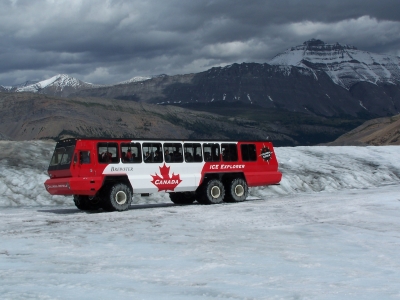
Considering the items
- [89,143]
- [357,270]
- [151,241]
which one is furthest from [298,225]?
[89,143]

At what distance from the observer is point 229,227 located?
17.2 m

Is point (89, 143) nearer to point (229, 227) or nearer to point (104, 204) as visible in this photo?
point (104, 204)

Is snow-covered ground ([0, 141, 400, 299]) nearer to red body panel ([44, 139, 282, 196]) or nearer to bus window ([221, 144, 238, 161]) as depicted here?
red body panel ([44, 139, 282, 196])

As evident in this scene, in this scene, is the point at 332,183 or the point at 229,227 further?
the point at 332,183

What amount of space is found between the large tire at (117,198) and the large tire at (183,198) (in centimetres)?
448

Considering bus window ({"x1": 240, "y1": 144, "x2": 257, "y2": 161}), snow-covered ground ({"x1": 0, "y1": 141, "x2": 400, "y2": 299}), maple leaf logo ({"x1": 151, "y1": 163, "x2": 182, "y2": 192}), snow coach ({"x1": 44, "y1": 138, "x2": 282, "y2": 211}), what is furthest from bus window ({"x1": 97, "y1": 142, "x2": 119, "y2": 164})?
bus window ({"x1": 240, "y1": 144, "x2": 257, "y2": 161})

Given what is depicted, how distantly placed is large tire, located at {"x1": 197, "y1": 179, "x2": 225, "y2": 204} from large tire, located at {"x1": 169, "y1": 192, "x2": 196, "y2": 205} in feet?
3.00

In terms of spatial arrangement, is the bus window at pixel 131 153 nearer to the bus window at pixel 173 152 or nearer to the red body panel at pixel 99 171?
the red body panel at pixel 99 171

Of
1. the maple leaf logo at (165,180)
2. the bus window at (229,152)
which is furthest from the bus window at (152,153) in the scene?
the bus window at (229,152)

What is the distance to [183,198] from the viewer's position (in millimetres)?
27266

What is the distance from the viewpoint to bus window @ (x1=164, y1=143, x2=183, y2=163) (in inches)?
958

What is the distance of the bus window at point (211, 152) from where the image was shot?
25703 mm

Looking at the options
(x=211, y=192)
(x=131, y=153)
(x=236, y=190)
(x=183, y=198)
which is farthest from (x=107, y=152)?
(x=236, y=190)

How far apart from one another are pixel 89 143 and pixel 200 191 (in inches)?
230
